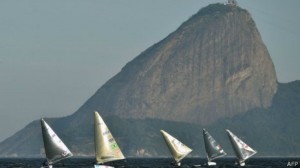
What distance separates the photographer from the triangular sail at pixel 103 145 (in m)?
122

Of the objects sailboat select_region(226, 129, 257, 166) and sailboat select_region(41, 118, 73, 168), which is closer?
sailboat select_region(41, 118, 73, 168)

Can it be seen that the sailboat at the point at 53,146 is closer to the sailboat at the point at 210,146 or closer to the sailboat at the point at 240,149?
Result: the sailboat at the point at 210,146

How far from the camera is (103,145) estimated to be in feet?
402

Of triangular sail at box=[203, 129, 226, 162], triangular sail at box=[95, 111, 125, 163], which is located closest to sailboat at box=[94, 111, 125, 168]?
triangular sail at box=[95, 111, 125, 163]

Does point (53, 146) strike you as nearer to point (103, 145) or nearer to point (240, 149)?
point (103, 145)

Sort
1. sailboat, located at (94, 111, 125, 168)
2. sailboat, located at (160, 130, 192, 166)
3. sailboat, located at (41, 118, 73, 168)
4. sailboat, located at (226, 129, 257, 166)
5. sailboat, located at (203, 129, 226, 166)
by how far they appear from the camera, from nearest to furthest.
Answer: sailboat, located at (94, 111, 125, 168) → sailboat, located at (41, 118, 73, 168) → sailboat, located at (160, 130, 192, 166) → sailboat, located at (203, 129, 226, 166) → sailboat, located at (226, 129, 257, 166)

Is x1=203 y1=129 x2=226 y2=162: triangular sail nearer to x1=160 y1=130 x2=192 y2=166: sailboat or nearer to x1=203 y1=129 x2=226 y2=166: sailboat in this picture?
x1=203 y1=129 x2=226 y2=166: sailboat

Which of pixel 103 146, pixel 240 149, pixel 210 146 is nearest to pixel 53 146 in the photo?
pixel 103 146

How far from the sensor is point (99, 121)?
397ft

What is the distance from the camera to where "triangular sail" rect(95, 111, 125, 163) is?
400 feet

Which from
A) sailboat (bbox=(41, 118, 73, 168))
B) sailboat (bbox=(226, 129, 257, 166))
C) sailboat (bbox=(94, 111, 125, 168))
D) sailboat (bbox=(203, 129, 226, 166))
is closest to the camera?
sailboat (bbox=(94, 111, 125, 168))

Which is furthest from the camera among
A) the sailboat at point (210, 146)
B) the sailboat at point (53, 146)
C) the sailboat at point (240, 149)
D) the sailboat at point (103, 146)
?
the sailboat at point (240, 149)

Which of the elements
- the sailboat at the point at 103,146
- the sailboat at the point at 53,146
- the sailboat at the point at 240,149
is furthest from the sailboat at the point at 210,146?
the sailboat at the point at 103,146

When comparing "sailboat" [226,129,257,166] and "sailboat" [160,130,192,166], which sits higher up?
"sailboat" [160,130,192,166]
